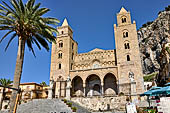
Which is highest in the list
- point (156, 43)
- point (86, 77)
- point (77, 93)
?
point (156, 43)

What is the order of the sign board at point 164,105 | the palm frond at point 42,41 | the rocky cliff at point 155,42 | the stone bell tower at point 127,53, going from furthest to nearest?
the rocky cliff at point 155,42 < the stone bell tower at point 127,53 < the palm frond at point 42,41 < the sign board at point 164,105

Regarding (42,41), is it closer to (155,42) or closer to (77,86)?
(77,86)

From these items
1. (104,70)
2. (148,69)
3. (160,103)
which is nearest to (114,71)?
(104,70)

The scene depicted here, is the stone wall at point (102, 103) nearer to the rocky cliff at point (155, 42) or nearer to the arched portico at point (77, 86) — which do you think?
the arched portico at point (77, 86)

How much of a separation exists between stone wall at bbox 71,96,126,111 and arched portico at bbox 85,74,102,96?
8359 millimetres

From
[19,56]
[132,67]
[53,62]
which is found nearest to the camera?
[19,56]

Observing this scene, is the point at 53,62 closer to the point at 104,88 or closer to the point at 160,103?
the point at 104,88

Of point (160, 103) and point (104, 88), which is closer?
point (160, 103)

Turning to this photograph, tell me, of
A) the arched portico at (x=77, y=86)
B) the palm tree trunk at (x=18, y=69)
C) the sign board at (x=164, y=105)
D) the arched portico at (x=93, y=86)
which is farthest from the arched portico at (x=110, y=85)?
the palm tree trunk at (x=18, y=69)

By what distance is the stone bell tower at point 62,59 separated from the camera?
3194 cm

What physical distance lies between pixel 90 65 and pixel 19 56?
2231 centimetres

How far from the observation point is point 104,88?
103 ft

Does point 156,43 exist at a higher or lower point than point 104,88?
higher

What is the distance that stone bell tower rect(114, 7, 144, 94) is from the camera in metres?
28.6
